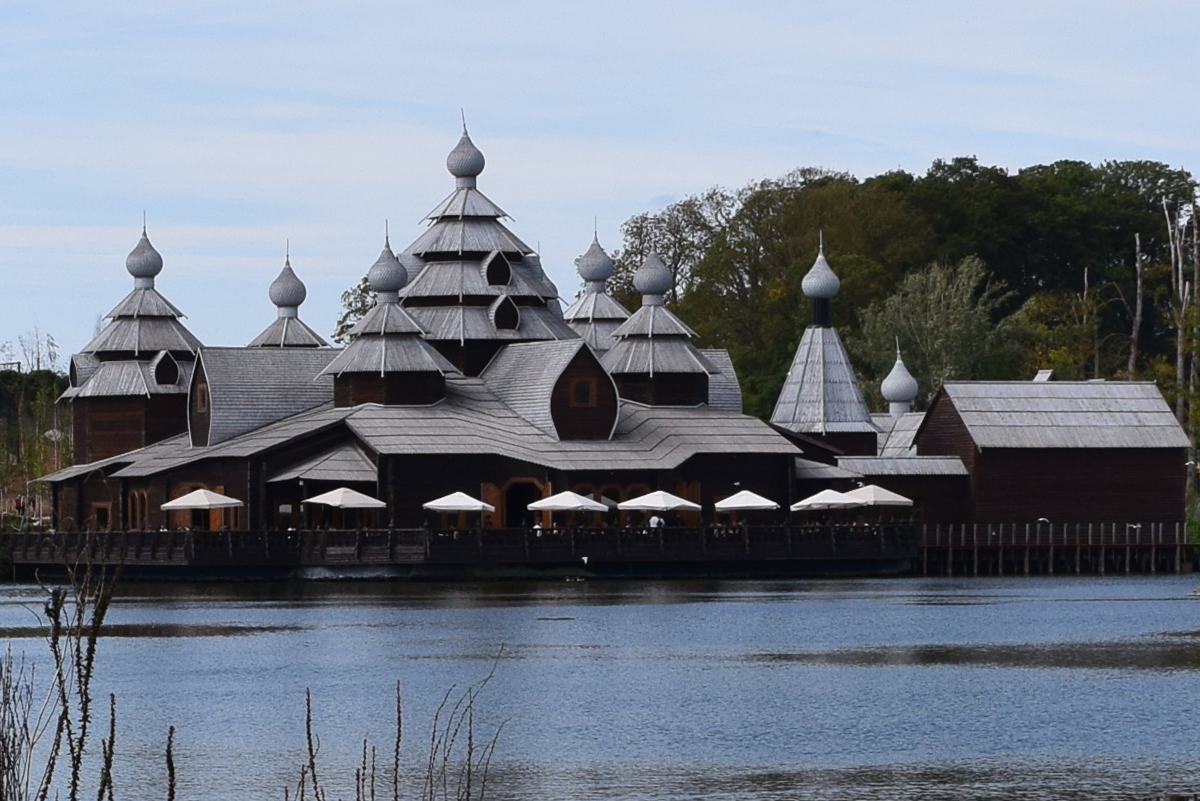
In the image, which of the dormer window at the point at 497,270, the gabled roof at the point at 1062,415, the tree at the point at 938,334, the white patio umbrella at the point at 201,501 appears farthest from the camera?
the tree at the point at 938,334

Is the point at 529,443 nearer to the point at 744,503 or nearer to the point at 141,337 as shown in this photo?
the point at 744,503

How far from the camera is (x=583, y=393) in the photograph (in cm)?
7206

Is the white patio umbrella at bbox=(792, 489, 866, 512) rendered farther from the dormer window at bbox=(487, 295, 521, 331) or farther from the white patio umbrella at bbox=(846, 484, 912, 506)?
the dormer window at bbox=(487, 295, 521, 331)

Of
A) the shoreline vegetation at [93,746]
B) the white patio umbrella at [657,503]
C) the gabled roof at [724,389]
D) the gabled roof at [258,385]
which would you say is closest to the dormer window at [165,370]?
the gabled roof at [258,385]

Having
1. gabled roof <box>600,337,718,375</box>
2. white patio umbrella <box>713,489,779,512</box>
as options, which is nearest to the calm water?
white patio umbrella <box>713,489,779,512</box>

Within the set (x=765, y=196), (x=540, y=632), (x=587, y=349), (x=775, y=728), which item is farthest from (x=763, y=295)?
(x=775, y=728)

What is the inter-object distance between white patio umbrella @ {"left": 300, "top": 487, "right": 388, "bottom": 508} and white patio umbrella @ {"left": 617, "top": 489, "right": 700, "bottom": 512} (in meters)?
6.72

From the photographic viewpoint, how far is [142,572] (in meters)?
67.2

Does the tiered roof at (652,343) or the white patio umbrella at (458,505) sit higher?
the tiered roof at (652,343)

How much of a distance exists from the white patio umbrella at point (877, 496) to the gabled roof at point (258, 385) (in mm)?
16667

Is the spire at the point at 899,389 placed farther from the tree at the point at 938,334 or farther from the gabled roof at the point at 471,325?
the gabled roof at the point at 471,325

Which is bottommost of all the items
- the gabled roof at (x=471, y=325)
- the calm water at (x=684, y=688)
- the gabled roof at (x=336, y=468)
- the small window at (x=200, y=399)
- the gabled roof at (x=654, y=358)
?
the calm water at (x=684, y=688)

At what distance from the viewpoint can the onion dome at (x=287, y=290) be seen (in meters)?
86.9

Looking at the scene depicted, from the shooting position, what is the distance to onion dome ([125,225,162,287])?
3228 inches
